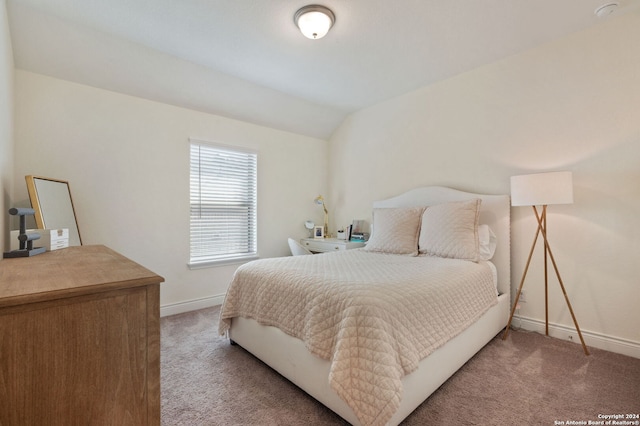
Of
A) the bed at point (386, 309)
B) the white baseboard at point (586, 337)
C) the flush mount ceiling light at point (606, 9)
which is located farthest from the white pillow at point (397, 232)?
the flush mount ceiling light at point (606, 9)

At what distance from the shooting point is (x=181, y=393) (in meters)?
1.70

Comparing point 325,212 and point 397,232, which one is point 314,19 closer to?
point 397,232

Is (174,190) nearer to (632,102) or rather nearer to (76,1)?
(76,1)

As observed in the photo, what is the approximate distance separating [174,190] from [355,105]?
8.13 ft

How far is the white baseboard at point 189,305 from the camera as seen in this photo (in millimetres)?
2940

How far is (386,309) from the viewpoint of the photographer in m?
1.35

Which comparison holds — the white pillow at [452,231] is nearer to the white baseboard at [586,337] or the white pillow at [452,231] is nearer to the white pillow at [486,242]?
the white pillow at [486,242]

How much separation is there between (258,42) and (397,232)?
2.12 metres

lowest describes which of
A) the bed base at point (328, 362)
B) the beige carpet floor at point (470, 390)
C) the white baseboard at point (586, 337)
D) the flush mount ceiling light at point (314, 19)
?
the beige carpet floor at point (470, 390)

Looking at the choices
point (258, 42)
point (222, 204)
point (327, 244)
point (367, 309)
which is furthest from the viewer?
point (327, 244)

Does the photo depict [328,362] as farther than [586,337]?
No

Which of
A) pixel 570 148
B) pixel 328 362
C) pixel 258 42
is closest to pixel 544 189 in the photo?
pixel 570 148

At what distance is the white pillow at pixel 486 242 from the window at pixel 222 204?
8.37ft

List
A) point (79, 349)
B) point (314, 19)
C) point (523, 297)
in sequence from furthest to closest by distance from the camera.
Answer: point (523, 297) < point (314, 19) < point (79, 349)
